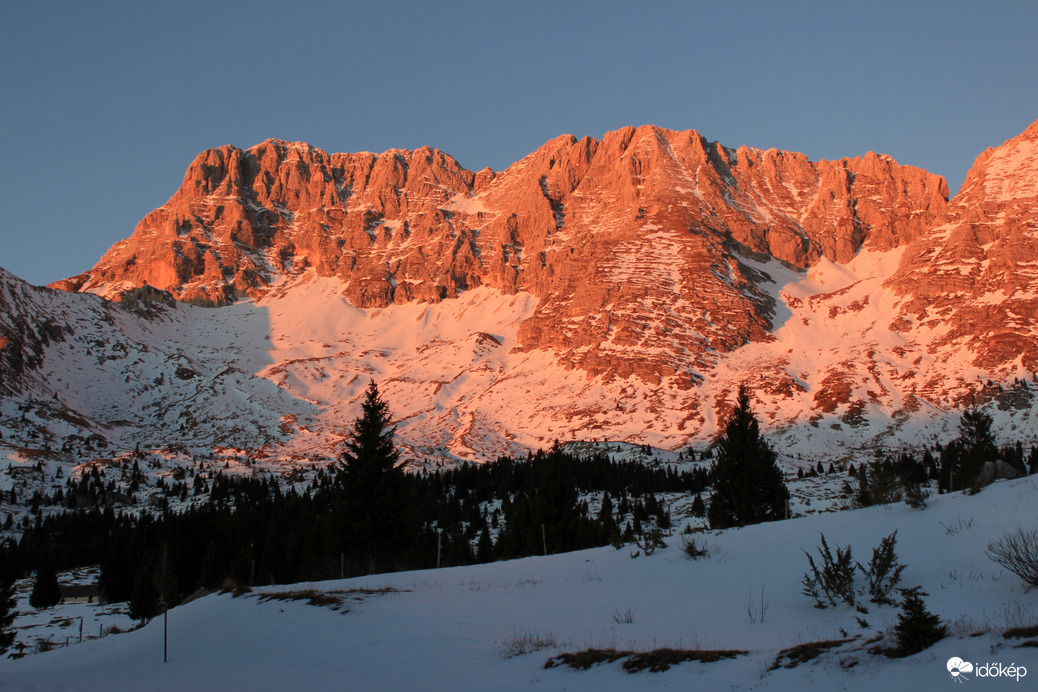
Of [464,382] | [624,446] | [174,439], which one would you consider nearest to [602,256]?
[464,382]

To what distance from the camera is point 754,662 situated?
27.4 ft

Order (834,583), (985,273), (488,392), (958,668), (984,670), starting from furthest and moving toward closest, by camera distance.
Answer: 1. (985,273)
2. (488,392)
3. (834,583)
4. (958,668)
5. (984,670)

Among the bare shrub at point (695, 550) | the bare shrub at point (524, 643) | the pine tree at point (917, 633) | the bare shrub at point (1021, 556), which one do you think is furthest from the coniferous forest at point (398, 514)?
the pine tree at point (917, 633)

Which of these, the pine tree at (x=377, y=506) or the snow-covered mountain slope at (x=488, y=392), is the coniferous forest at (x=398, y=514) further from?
the snow-covered mountain slope at (x=488, y=392)

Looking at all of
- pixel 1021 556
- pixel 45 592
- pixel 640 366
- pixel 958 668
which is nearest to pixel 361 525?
pixel 1021 556

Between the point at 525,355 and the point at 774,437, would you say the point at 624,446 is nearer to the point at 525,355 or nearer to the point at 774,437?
the point at 774,437

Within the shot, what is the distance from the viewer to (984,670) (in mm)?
6926

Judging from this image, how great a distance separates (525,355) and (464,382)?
1692cm

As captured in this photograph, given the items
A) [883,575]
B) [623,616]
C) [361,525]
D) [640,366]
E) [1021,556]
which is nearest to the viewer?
[1021,556]

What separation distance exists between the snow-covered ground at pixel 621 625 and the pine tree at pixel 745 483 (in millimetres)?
13924

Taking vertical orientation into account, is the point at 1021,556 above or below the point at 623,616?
above

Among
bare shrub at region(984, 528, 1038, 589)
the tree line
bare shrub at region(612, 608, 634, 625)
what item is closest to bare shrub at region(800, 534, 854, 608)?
bare shrub at region(984, 528, 1038, 589)

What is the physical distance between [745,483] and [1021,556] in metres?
21.6

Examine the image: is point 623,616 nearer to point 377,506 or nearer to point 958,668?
point 958,668
